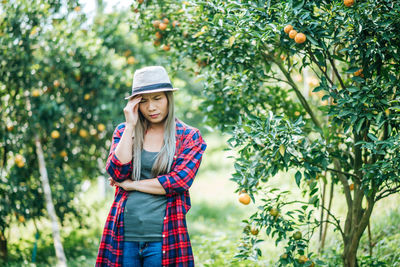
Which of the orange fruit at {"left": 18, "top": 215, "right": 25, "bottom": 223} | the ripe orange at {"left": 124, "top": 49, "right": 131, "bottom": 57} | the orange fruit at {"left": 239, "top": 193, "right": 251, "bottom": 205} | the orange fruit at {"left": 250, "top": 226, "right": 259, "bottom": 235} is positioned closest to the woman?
the orange fruit at {"left": 239, "top": 193, "right": 251, "bottom": 205}

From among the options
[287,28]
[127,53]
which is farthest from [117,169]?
[127,53]

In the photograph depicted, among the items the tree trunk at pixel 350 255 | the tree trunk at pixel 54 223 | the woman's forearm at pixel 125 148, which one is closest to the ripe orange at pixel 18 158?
the tree trunk at pixel 54 223

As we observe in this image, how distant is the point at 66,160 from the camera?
443 centimetres

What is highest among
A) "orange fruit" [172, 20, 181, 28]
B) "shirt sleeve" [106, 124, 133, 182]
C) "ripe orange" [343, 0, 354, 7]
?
"orange fruit" [172, 20, 181, 28]

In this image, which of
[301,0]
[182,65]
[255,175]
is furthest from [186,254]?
[182,65]

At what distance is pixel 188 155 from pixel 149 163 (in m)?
0.22

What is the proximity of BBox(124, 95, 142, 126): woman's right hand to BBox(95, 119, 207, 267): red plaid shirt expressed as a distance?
0.67 ft

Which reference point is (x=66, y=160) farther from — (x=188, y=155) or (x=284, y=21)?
(x=284, y=21)

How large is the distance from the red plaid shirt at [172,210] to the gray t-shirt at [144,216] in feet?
0.10

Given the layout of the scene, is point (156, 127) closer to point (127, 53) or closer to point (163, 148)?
point (163, 148)

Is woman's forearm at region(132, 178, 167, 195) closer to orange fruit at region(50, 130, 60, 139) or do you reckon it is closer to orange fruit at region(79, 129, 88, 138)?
orange fruit at region(50, 130, 60, 139)

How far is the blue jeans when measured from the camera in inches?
78.7

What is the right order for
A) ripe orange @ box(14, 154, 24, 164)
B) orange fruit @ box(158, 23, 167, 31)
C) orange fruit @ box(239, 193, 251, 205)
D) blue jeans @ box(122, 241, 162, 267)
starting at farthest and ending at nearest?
ripe orange @ box(14, 154, 24, 164) → orange fruit @ box(158, 23, 167, 31) → orange fruit @ box(239, 193, 251, 205) → blue jeans @ box(122, 241, 162, 267)

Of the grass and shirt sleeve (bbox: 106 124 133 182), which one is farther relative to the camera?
the grass
